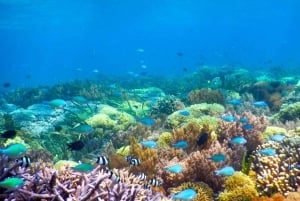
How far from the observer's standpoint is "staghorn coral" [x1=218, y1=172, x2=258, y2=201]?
267 inches

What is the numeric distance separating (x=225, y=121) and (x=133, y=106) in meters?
8.36

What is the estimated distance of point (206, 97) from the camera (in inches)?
653

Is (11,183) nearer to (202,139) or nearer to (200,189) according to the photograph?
(200,189)

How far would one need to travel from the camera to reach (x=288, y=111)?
1291cm

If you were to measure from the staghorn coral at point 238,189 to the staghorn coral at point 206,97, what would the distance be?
30.4ft

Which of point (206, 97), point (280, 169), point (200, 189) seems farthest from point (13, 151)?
point (206, 97)

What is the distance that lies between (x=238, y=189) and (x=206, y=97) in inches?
392

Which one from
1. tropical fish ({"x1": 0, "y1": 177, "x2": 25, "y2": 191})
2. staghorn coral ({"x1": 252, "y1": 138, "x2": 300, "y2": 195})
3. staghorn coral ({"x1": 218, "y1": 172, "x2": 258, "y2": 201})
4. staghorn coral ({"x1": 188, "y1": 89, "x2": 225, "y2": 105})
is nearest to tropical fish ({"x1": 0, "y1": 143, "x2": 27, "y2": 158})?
tropical fish ({"x1": 0, "y1": 177, "x2": 25, "y2": 191})

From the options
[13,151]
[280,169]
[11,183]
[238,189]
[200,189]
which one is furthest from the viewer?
[280,169]

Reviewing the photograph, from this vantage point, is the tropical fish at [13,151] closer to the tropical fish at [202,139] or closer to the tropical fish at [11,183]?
the tropical fish at [11,183]

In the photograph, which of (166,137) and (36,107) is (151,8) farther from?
(166,137)

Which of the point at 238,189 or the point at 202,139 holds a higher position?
the point at 202,139

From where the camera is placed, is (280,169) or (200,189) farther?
(280,169)

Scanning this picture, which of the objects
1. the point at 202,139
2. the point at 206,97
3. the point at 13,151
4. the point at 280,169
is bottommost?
the point at 13,151
